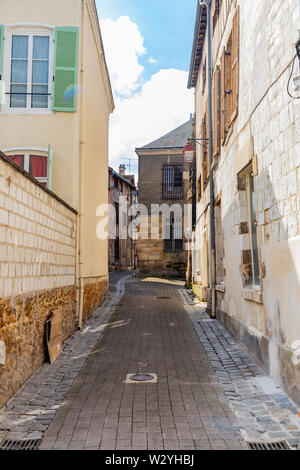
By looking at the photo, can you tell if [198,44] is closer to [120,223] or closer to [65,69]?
[65,69]

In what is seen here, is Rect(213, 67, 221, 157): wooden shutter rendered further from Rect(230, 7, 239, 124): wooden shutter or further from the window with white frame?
the window with white frame

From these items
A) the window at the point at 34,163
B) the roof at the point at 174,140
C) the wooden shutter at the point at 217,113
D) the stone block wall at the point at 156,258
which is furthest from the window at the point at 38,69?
the roof at the point at 174,140

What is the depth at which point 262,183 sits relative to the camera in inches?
233

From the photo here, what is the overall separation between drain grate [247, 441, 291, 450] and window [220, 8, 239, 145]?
5.68 metres

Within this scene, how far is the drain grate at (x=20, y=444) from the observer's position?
3.60 metres

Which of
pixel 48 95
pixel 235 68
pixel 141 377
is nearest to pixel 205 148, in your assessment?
pixel 48 95

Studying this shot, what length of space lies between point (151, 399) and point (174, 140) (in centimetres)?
2393

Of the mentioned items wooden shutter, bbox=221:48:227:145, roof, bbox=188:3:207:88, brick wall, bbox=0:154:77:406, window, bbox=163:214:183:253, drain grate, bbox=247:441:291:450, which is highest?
roof, bbox=188:3:207:88

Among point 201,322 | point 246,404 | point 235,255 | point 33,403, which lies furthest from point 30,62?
point 246,404

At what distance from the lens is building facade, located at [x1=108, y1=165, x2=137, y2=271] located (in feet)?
101

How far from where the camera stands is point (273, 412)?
14.2 feet

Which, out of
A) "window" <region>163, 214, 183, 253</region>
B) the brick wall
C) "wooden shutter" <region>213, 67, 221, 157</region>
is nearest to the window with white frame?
the brick wall

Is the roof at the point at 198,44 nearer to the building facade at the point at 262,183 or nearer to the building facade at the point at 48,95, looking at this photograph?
the building facade at the point at 262,183

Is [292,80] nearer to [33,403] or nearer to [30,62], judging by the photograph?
[33,403]
